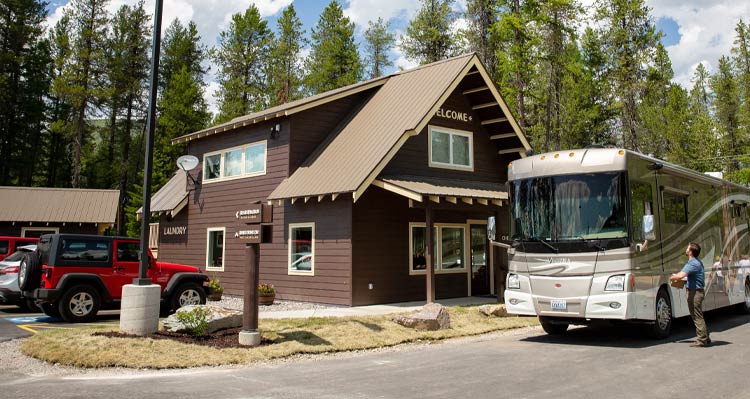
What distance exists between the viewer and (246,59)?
143 ft

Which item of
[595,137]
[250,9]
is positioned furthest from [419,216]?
[250,9]

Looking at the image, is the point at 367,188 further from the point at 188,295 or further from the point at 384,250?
the point at 188,295

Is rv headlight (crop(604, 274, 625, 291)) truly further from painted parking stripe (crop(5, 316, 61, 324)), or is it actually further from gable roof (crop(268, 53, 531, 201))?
painted parking stripe (crop(5, 316, 61, 324))

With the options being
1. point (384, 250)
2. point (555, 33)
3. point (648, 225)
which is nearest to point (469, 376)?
point (648, 225)

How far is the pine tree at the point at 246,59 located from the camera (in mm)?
43438

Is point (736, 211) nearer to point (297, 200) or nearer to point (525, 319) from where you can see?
point (525, 319)

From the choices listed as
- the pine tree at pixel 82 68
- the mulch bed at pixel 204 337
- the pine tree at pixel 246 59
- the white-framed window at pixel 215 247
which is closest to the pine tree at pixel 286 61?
the pine tree at pixel 246 59

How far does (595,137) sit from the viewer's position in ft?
132

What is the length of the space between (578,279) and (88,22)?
142 ft

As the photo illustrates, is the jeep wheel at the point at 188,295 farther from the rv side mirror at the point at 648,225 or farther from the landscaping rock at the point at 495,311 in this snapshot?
the rv side mirror at the point at 648,225

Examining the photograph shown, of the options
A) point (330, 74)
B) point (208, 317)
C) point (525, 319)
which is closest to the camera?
point (208, 317)

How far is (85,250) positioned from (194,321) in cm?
453

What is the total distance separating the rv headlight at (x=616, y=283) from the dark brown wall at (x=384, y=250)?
24.3 ft

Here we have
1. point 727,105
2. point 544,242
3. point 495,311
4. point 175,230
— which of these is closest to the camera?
point 544,242
